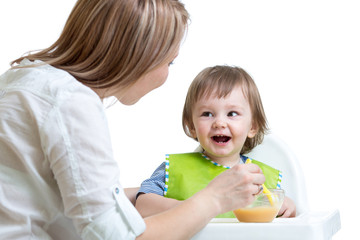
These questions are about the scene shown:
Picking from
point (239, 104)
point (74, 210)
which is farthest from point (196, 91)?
point (74, 210)

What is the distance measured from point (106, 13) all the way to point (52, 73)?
0.61 ft

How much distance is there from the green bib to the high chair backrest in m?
0.04

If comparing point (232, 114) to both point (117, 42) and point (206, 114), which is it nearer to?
point (206, 114)

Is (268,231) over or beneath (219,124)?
beneath

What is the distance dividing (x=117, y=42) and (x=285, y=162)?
0.86 meters

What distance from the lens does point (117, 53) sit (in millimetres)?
1018

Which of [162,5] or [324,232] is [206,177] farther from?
[162,5]

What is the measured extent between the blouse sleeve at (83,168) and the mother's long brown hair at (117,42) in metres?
0.15

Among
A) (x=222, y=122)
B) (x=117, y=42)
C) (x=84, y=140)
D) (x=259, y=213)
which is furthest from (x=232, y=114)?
(x=84, y=140)

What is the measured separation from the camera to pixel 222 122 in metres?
1.50

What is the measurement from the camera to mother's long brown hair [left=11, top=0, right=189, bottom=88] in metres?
1.01

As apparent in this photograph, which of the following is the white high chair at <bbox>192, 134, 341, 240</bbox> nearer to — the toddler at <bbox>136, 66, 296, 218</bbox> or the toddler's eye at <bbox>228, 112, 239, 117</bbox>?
the toddler at <bbox>136, 66, 296, 218</bbox>

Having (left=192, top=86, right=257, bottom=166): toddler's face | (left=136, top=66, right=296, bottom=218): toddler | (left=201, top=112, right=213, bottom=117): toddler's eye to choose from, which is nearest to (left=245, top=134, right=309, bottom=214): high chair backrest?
(left=136, top=66, right=296, bottom=218): toddler

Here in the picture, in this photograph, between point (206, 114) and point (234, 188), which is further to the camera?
point (206, 114)
